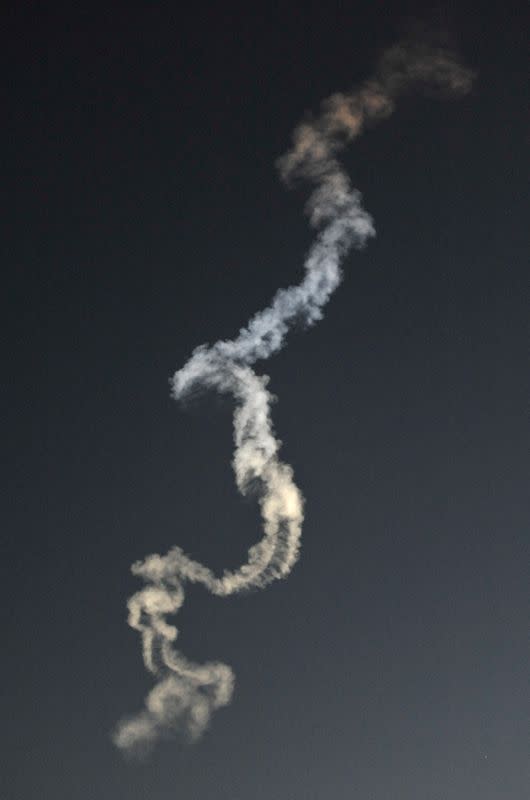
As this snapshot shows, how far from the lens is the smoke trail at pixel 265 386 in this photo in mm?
13633

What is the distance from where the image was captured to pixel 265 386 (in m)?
13.9

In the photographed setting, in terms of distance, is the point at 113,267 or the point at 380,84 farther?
the point at 113,267

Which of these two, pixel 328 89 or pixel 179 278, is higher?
pixel 328 89

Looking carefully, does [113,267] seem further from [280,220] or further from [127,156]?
[280,220]

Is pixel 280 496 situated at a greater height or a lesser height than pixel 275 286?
lesser

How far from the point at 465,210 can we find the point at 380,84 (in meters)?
2.23

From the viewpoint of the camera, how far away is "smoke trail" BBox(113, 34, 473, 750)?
13633 millimetres


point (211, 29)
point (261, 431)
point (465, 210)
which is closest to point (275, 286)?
point (261, 431)

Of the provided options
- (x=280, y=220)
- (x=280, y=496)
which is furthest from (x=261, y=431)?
(x=280, y=220)

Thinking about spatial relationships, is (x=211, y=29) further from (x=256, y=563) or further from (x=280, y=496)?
(x=256, y=563)

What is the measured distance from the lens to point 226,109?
1402 centimetres

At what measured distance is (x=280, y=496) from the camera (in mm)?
13844

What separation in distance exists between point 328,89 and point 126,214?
3585 mm

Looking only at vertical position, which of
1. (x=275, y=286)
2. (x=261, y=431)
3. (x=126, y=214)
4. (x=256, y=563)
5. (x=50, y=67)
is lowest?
(x=256, y=563)
